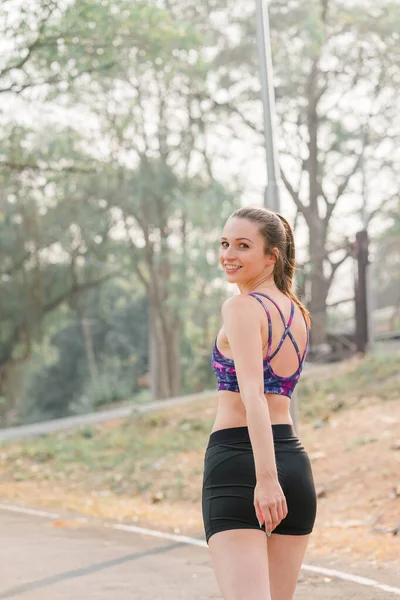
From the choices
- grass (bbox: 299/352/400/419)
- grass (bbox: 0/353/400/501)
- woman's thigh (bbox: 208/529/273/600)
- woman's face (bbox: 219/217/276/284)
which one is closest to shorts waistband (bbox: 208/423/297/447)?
woman's thigh (bbox: 208/529/273/600)

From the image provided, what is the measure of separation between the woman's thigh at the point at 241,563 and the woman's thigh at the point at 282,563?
0.13m

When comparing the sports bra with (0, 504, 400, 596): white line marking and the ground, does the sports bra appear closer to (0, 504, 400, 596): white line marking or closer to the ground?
(0, 504, 400, 596): white line marking

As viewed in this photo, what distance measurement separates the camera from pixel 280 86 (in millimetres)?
30812

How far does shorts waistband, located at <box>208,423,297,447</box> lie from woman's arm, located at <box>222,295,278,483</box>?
0.13 meters

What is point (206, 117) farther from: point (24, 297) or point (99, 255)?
point (24, 297)

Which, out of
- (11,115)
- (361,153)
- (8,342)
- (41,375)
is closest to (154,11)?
(11,115)

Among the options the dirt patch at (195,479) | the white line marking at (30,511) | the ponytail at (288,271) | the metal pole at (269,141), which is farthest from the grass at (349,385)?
the ponytail at (288,271)

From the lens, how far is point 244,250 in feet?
11.8

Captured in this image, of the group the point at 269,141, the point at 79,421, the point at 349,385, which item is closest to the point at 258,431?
the point at 269,141

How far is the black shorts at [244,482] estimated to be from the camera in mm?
3379

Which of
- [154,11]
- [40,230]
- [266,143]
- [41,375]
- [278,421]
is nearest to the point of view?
[278,421]

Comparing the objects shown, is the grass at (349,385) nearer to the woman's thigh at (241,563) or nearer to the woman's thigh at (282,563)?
the woman's thigh at (282,563)

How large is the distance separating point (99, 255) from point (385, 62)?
10801mm

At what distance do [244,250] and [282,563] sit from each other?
1056 millimetres
